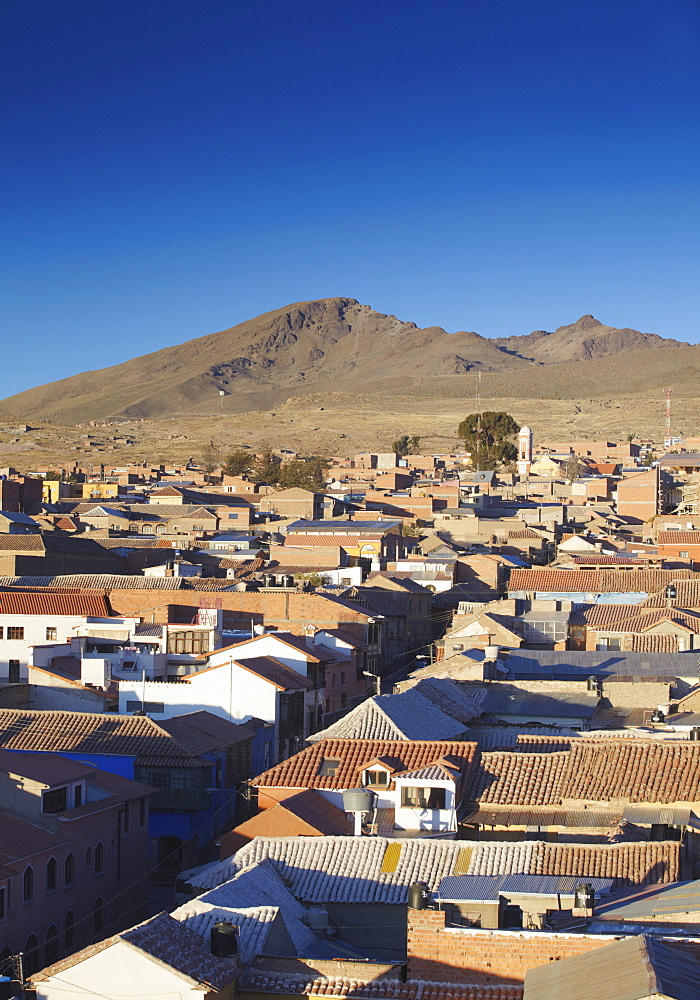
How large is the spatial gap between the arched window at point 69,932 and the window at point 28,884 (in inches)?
36.9

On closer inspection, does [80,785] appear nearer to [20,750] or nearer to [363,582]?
[20,750]

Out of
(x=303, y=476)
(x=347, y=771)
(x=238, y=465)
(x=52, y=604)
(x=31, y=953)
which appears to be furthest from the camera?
(x=238, y=465)

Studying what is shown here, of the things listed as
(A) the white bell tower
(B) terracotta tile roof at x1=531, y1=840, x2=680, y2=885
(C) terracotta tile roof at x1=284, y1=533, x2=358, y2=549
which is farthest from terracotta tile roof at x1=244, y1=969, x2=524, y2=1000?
(A) the white bell tower

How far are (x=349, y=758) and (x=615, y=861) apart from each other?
16.1 feet

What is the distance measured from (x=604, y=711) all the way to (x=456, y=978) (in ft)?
44.9

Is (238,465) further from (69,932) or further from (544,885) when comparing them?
(544,885)

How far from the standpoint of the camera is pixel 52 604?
32.1m

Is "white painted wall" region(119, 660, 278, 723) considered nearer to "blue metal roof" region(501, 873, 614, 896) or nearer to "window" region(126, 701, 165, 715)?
"window" region(126, 701, 165, 715)

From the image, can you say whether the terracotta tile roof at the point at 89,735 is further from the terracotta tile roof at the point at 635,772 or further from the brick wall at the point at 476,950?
the brick wall at the point at 476,950

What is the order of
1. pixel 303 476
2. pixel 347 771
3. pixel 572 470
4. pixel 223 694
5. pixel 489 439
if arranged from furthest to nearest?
pixel 489 439 < pixel 572 470 < pixel 303 476 < pixel 223 694 < pixel 347 771

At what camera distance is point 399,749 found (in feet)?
59.4

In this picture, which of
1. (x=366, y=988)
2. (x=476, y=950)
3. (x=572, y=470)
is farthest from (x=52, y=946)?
(x=572, y=470)

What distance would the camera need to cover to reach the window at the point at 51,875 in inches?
624

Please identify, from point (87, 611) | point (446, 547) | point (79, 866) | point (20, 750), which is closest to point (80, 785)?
point (79, 866)
